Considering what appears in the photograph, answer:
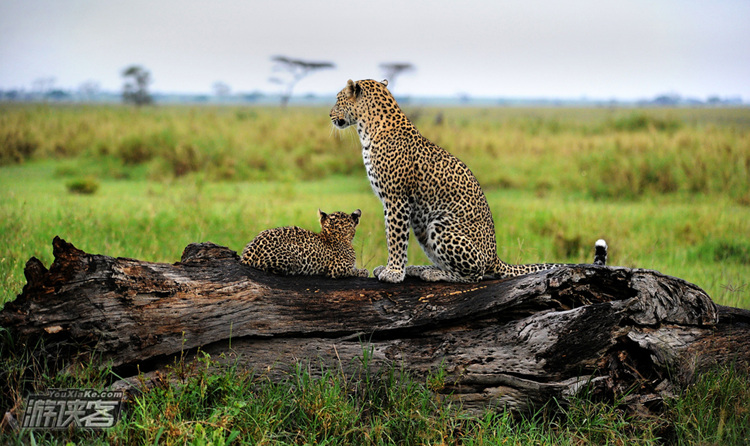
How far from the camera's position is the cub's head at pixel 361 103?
629 cm

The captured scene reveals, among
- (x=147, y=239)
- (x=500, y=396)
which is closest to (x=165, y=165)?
(x=147, y=239)

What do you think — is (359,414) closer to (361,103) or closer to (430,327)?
(430,327)

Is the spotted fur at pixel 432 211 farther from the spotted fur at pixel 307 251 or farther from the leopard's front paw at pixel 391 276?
the spotted fur at pixel 307 251

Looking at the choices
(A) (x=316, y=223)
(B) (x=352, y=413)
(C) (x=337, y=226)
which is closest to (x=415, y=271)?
(C) (x=337, y=226)

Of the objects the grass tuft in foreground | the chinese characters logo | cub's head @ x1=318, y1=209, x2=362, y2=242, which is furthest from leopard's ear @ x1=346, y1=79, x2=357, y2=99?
the chinese characters logo

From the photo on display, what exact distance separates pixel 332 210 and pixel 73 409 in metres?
8.93

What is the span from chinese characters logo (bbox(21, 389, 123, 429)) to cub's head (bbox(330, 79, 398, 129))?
3271 mm

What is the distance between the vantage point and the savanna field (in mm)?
4211

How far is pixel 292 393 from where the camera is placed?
14.3ft

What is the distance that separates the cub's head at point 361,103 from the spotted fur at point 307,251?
36.4 inches

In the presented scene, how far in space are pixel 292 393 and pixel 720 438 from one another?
8.64ft

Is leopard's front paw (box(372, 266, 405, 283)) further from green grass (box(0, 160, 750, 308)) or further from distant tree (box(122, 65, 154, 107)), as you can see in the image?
distant tree (box(122, 65, 154, 107))

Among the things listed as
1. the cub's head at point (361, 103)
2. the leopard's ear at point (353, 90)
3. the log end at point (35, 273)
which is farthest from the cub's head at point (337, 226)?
the log end at point (35, 273)

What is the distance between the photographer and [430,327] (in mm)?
4781
